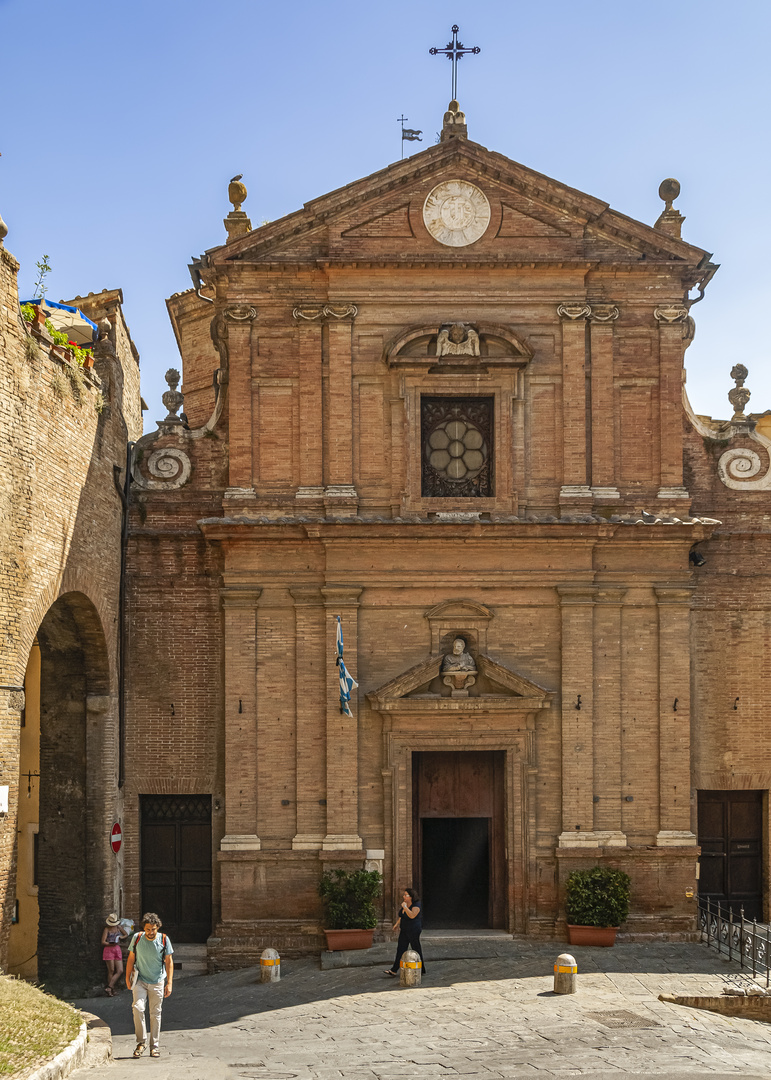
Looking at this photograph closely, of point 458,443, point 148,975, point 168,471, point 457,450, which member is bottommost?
point 148,975

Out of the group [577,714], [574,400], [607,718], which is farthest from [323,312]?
[607,718]

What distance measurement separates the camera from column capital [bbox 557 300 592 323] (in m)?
17.2

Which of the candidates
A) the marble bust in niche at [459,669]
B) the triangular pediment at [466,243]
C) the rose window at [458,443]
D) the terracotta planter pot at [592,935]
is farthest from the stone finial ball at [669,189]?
the terracotta planter pot at [592,935]

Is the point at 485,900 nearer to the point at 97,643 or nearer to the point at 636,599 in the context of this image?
the point at 636,599

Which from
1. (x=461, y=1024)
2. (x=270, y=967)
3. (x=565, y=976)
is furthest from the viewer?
(x=270, y=967)

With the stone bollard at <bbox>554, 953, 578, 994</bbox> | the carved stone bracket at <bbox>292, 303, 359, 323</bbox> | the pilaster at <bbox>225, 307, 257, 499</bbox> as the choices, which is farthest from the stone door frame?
the carved stone bracket at <bbox>292, 303, 359, 323</bbox>

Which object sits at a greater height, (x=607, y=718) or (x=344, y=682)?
(x=344, y=682)

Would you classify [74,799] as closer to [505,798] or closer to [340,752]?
[340,752]

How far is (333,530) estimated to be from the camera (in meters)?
16.7

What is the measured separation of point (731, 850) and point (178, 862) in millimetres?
8677

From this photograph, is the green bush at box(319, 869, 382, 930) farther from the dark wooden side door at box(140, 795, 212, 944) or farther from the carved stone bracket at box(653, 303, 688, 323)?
the carved stone bracket at box(653, 303, 688, 323)

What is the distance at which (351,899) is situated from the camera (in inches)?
634

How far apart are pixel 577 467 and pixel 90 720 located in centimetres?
830

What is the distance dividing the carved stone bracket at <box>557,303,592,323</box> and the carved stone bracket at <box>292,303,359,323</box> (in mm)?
3211
